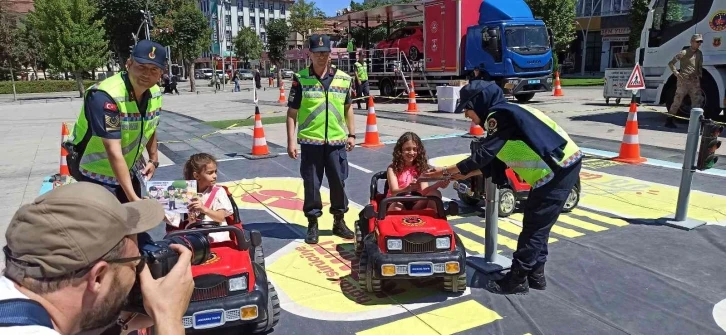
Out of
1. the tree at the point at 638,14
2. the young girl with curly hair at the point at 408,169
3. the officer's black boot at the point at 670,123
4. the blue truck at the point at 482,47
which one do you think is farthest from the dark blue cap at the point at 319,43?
the tree at the point at 638,14

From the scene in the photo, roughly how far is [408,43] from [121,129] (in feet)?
67.2

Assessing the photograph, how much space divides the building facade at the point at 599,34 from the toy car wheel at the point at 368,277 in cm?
5084

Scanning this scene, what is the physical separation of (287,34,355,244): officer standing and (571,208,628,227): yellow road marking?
8.92 ft

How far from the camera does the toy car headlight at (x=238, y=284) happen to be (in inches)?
125

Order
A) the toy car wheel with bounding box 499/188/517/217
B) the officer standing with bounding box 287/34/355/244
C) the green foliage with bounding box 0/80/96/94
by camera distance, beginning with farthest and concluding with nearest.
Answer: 1. the green foliage with bounding box 0/80/96/94
2. the toy car wheel with bounding box 499/188/517/217
3. the officer standing with bounding box 287/34/355/244

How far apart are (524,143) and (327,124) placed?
6.42ft

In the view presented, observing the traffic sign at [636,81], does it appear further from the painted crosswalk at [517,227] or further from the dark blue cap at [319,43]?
the dark blue cap at [319,43]

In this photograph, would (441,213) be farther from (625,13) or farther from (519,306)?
(625,13)

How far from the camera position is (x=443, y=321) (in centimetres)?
358

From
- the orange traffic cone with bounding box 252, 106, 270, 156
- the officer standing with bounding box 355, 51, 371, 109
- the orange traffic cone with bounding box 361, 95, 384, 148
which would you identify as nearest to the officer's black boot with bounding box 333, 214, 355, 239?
the orange traffic cone with bounding box 252, 106, 270, 156

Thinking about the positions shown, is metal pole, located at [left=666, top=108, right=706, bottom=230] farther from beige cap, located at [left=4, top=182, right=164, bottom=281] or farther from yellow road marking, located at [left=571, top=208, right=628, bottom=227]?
beige cap, located at [left=4, top=182, right=164, bottom=281]

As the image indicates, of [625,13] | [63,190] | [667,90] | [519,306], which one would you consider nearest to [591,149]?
[667,90]

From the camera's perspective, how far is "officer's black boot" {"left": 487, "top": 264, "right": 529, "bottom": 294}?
3936mm

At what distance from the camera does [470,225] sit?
18.7 ft
